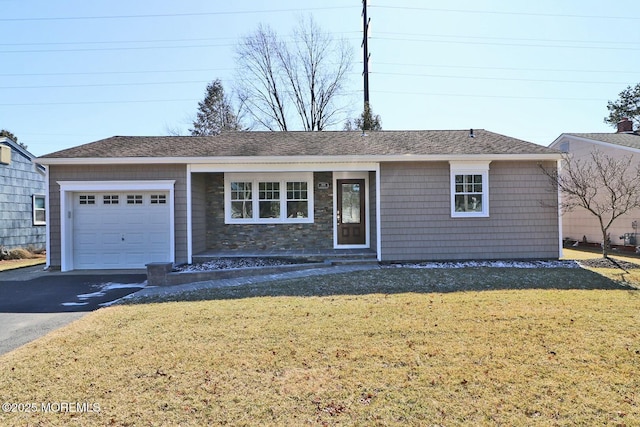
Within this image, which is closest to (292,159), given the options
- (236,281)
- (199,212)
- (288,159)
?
(288,159)

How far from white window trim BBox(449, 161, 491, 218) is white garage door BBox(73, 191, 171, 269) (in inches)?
316

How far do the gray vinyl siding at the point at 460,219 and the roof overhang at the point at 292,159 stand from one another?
0.29m

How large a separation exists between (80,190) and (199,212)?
318cm

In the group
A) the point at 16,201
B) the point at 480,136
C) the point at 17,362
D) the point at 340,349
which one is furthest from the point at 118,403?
the point at 16,201

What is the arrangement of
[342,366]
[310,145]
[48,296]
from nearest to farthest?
1. [342,366]
2. [48,296]
3. [310,145]

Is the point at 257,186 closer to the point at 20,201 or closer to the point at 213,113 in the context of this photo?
the point at 20,201

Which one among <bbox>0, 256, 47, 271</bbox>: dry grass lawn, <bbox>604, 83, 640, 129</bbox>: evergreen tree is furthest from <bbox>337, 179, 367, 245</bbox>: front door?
<bbox>604, 83, 640, 129</bbox>: evergreen tree

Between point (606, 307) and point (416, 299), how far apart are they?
2.77 metres

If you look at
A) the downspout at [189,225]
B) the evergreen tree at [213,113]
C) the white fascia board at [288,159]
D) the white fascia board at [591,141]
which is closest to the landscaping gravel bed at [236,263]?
the downspout at [189,225]

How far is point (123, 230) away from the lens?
432 inches

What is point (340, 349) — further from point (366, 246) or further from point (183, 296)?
point (366, 246)

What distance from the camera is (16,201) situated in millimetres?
15172

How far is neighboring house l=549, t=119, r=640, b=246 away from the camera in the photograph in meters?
13.3

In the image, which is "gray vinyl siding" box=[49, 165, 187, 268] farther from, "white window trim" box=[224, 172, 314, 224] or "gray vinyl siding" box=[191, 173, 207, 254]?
"white window trim" box=[224, 172, 314, 224]
